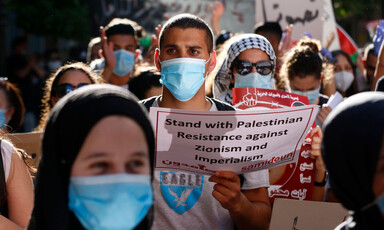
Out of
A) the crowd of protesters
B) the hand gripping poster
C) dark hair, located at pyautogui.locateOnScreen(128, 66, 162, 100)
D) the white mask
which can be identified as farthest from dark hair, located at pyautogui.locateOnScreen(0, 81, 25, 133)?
the white mask

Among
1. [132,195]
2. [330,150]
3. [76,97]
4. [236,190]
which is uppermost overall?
[76,97]

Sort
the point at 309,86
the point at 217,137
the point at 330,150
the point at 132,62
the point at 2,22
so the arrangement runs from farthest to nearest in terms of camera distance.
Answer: the point at 2,22 → the point at 132,62 → the point at 309,86 → the point at 217,137 → the point at 330,150

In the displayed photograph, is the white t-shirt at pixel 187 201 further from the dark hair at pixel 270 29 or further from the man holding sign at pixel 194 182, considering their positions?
the dark hair at pixel 270 29

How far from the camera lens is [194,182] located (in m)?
2.94

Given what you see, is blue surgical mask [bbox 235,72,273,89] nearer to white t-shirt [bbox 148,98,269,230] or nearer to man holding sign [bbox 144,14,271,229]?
man holding sign [bbox 144,14,271,229]

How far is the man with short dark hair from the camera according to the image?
602 cm

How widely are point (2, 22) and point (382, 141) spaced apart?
23.4 metres

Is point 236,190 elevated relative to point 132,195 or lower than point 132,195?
lower

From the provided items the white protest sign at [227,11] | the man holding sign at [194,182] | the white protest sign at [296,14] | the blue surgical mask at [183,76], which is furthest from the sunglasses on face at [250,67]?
the white protest sign at [227,11]

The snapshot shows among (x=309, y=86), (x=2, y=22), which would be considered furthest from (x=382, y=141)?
(x=2, y=22)

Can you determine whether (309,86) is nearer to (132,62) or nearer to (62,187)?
(132,62)

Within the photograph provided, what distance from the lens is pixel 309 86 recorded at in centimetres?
481

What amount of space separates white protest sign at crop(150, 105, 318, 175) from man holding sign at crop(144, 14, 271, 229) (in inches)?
3.6

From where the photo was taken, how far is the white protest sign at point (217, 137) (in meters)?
2.68
